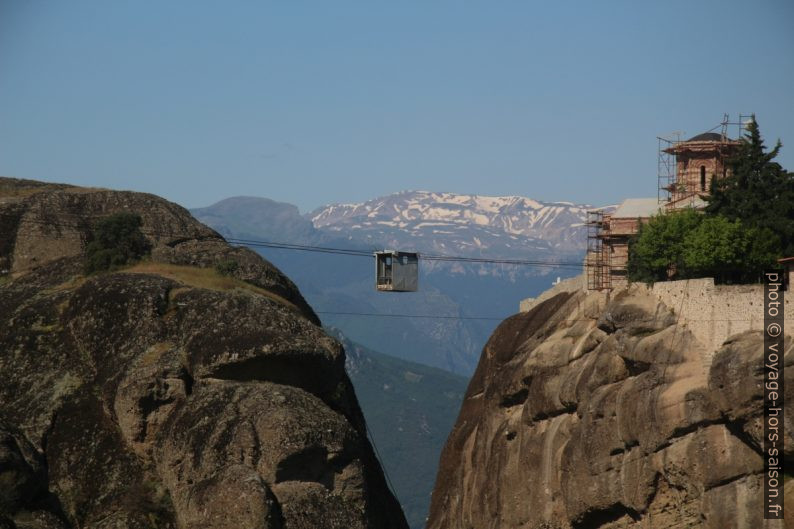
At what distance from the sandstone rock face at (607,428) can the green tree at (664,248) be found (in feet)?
8.12

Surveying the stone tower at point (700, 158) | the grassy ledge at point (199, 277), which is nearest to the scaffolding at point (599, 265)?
the stone tower at point (700, 158)

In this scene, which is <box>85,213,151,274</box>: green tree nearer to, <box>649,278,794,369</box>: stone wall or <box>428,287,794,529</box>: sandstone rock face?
<box>428,287,794,529</box>: sandstone rock face

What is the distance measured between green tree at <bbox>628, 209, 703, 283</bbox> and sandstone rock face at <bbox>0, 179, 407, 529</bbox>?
80.6 ft

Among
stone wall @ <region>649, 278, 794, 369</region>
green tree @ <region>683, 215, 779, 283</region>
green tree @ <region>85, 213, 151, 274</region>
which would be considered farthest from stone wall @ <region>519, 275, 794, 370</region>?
green tree @ <region>85, 213, 151, 274</region>

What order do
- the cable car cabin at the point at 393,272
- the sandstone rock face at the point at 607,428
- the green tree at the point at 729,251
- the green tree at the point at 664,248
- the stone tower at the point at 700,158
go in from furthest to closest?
1. the stone tower at the point at 700,158
2. the green tree at the point at 664,248
3. the green tree at the point at 729,251
4. the cable car cabin at the point at 393,272
5. the sandstone rock face at the point at 607,428

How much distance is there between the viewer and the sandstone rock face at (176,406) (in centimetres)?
5112

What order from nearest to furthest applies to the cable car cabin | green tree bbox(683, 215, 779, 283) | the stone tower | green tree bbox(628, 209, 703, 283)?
1. the cable car cabin
2. green tree bbox(683, 215, 779, 283)
3. green tree bbox(628, 209, 703, 283)
4. the stone tower

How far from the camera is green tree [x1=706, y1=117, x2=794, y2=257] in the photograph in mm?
81438

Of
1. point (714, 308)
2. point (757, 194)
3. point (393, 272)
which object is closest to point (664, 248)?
point (757, 194)

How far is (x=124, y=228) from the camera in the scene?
228 ft

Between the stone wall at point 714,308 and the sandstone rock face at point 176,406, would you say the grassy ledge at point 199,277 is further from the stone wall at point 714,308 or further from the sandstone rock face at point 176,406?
the stone wall at point 714,308

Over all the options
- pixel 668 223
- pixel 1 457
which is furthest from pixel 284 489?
pixel 668 223

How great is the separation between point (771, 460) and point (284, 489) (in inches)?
972

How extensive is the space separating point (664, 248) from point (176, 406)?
1498 inches
